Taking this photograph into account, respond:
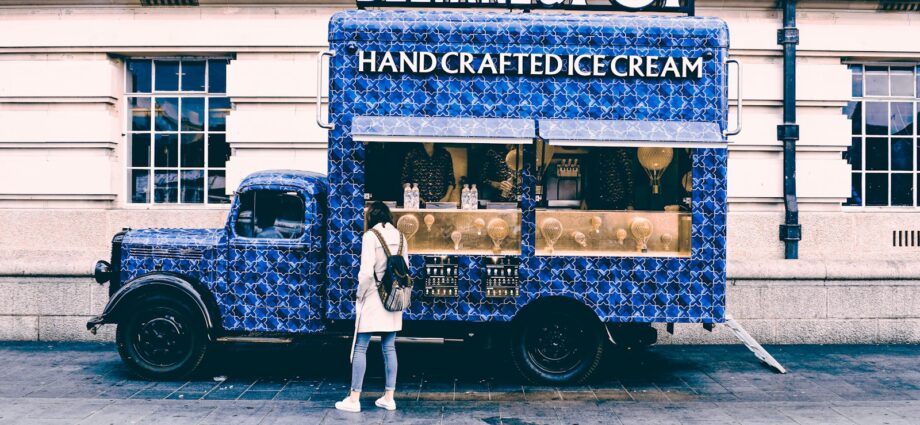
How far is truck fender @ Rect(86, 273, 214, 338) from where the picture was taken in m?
7.84

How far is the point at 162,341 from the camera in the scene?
8.02 metres

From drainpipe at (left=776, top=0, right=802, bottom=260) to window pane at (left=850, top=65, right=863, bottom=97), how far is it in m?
1.16

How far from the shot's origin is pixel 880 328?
10.6 m

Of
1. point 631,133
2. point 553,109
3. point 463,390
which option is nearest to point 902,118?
point 631,133

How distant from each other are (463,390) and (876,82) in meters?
7.73

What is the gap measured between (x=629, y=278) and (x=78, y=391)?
547 cm

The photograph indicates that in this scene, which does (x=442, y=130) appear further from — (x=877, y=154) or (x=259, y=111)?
(x=877, y=154)

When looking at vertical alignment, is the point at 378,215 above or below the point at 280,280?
above

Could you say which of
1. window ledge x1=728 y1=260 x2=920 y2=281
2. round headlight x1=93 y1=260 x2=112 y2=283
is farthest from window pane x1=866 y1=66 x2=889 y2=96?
round headlight x1=93 y1=260 x2=112 y2=283

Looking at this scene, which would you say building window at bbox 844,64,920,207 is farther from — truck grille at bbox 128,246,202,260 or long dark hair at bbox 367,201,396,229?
truck grille at bbox 128,246,202,260

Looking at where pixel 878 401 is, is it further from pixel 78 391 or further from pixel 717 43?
pixel 78 391

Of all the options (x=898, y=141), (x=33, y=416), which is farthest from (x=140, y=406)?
(x=898, y=141)

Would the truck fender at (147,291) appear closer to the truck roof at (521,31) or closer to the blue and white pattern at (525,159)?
the blue and white pattern at (525,159)

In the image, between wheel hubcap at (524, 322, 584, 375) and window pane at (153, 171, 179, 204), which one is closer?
wheel hubcap at (524, 322, 584, 375)
